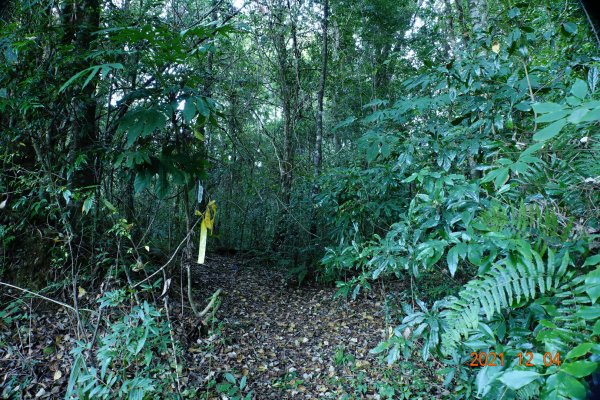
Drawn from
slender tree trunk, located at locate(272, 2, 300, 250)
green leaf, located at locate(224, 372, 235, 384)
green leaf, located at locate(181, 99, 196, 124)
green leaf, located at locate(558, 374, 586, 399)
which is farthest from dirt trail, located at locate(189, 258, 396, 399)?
green leaf, located at locate(558, 374, 586, 399)

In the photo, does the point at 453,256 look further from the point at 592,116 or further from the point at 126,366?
the point at 126,366

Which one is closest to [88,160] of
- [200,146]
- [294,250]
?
[200,146]

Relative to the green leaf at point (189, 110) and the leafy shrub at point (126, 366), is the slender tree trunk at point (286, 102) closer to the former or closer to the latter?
the leafy shrub at point (126, 366)

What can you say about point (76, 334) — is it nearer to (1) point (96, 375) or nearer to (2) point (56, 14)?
(1) point (96, 375)

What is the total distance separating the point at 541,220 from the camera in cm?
155

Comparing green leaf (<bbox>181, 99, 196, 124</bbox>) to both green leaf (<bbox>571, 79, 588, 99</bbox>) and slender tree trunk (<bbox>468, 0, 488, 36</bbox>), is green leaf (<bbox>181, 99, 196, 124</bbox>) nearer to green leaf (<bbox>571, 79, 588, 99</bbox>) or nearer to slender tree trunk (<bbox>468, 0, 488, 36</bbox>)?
green leaf (<bbox>571, 79, 588, 99</bbox>)

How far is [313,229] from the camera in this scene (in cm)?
554

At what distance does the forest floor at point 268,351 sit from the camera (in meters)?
2.77

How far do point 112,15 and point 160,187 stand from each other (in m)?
2.11

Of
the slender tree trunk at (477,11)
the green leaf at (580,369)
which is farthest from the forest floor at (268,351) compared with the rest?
the slender tree trunk at (477,11)

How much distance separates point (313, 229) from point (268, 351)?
91.3 inches

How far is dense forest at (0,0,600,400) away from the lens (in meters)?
1.43

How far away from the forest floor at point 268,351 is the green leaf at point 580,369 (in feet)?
6.76

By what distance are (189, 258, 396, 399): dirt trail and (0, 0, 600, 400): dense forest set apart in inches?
1.1
